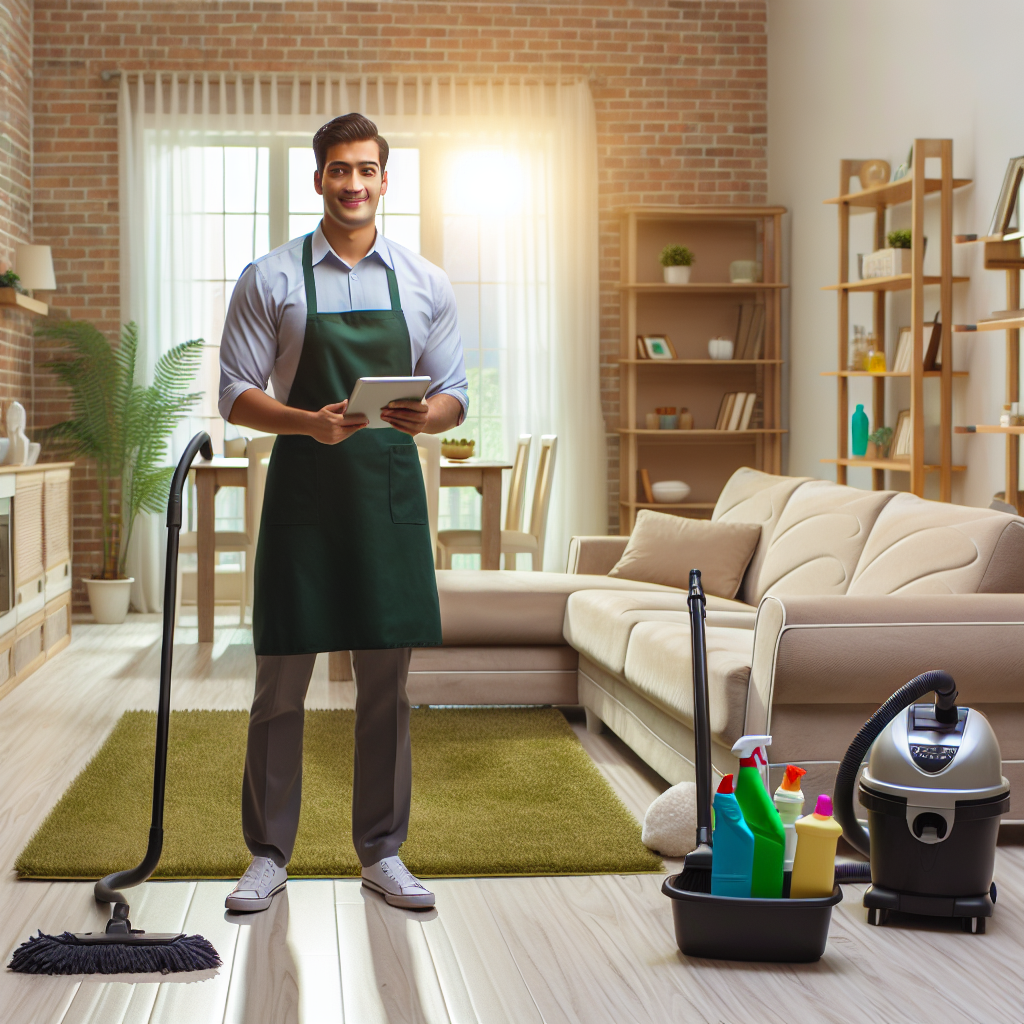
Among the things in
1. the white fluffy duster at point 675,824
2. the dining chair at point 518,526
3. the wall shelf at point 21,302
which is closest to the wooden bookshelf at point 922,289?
the dining chair at point 518,526

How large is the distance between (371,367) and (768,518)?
97.5 inches

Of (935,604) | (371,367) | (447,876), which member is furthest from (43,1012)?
(935,604)

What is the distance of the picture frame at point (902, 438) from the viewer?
4.96 m

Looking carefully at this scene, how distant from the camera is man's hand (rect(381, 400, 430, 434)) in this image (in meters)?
2.26

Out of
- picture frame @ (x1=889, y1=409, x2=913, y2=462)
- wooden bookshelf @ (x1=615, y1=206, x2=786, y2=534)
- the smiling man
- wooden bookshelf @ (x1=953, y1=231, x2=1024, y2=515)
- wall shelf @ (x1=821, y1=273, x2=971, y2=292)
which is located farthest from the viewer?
wooden bookshelf @ (x1=615, y1=206, x2=786, y2=534)

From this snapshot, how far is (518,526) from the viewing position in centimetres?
647

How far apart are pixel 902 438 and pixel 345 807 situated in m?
2.96

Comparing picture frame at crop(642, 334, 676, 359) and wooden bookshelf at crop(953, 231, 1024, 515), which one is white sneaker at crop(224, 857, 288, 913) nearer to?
wooden bookshelf at crop(953, 231, 1024, 515)

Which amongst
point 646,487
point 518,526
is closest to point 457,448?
point 518,526

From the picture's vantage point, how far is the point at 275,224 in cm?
693

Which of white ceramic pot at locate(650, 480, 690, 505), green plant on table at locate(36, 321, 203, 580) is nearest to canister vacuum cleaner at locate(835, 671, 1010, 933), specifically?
white ceramic pot at locate(650, 480, 690, 505)

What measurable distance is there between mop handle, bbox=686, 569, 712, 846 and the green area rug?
1.68 feet

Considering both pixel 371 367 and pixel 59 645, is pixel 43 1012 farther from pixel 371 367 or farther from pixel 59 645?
pixel 59 645

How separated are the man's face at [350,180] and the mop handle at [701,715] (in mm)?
950
